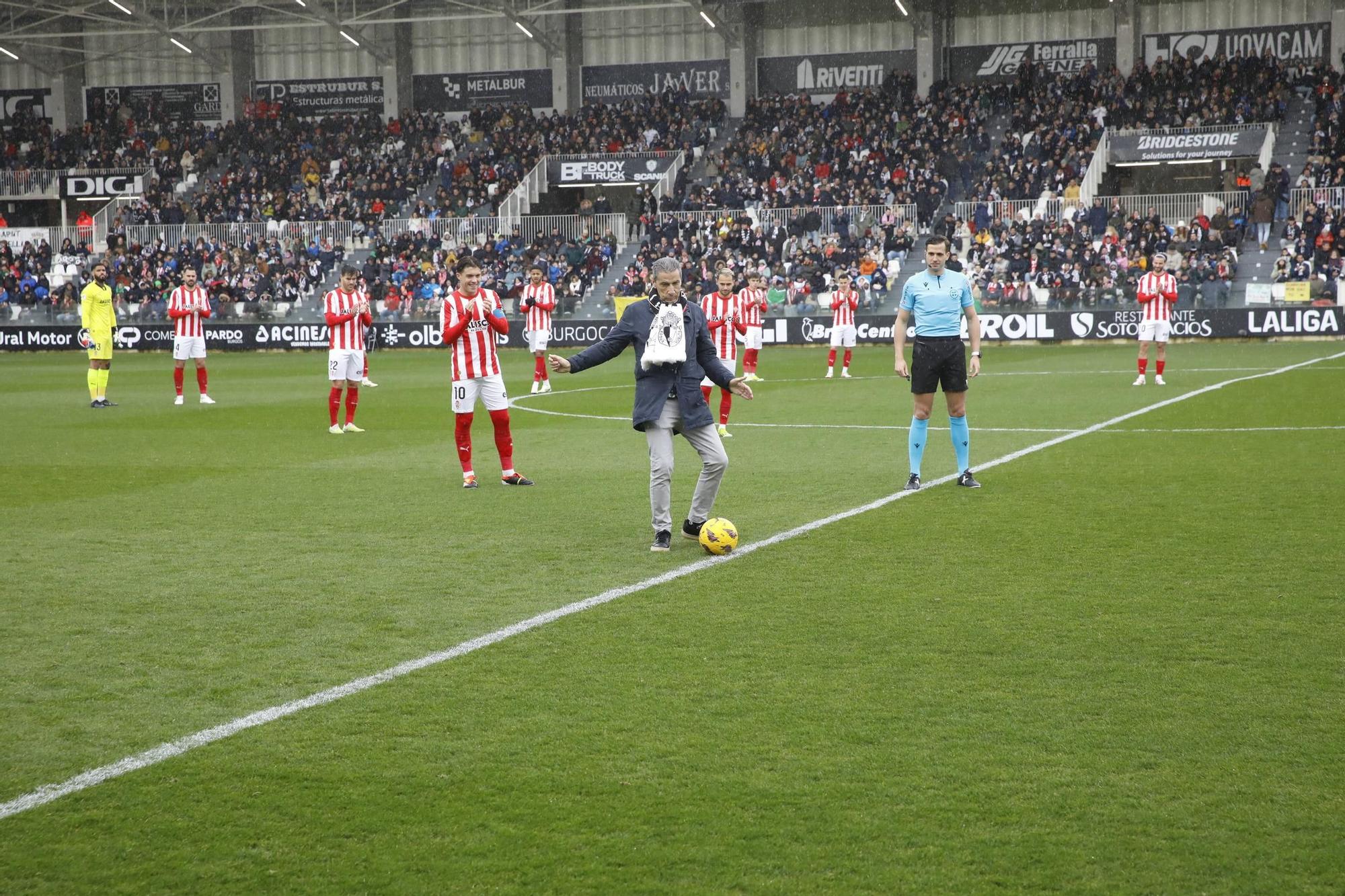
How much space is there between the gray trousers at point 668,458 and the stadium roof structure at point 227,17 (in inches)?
1533

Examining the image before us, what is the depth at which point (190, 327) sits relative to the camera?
2223 centimetres

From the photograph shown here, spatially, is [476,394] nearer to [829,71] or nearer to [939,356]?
[939,356]

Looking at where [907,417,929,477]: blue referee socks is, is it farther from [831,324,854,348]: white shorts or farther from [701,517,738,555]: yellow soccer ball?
[831,324,854,348]: white shorts

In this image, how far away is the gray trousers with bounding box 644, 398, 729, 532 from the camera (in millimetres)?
8992

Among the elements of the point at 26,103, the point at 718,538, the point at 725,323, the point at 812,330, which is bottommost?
the point at 718,538

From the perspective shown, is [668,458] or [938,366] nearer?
[668,458]

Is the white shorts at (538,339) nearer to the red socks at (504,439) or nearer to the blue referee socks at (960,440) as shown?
the red socks at (504,439)

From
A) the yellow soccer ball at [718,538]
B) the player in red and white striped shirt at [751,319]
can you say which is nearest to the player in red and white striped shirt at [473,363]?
the yellow soccer ball at [718,538]

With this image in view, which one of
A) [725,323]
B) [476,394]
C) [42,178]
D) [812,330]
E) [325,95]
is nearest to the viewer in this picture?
[476,394]

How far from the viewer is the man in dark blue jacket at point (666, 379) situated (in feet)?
29.2

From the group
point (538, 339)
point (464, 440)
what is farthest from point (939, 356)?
point (538, 339)

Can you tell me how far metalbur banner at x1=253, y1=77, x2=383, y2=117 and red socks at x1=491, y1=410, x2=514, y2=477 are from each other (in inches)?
1866

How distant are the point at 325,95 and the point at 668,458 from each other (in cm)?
5246

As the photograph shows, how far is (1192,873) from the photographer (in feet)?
13.0
